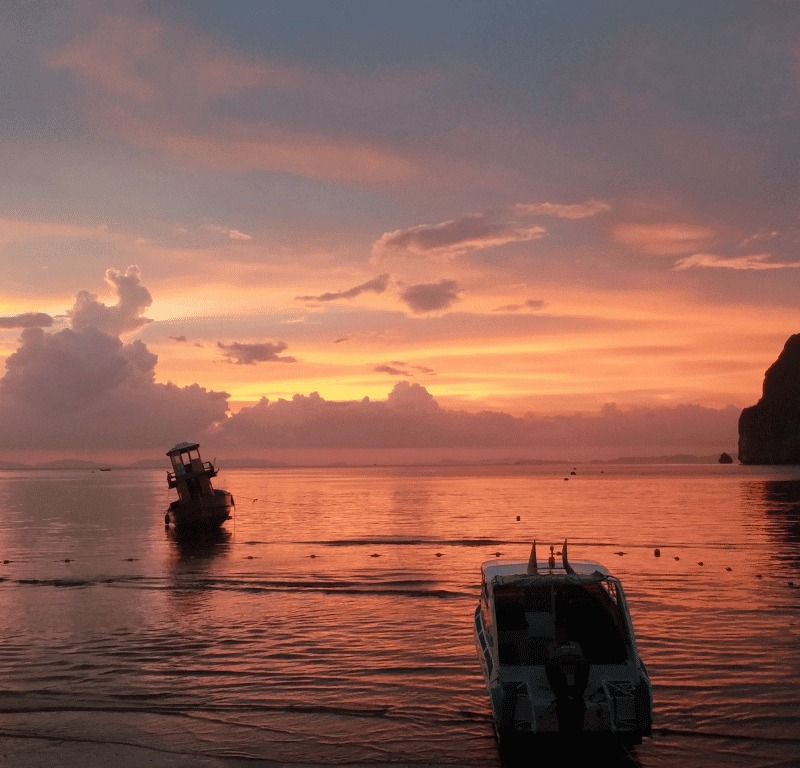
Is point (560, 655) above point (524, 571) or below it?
below

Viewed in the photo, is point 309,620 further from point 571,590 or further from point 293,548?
point 293,548

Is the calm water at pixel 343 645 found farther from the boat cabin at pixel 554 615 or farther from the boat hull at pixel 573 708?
the boat cabin at pixel 554 615

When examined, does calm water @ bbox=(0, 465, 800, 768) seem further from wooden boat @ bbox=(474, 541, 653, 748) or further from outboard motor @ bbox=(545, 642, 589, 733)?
outboard motor @ bbox=(545, 642, 589, 733)

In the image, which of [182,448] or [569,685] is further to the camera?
[182,448]

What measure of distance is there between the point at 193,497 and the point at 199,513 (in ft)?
6.08

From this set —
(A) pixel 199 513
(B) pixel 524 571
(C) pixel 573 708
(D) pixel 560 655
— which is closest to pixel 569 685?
(C) pixel 573 708

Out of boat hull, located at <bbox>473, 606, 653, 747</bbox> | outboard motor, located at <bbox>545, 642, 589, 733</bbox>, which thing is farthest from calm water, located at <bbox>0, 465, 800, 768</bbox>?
outboard motor, located at <bbox>545, 642, 589, 733</bbox>

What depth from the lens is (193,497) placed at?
64375mm

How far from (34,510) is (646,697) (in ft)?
352

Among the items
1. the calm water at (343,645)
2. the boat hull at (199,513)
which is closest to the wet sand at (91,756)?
the calm water at (343,645)

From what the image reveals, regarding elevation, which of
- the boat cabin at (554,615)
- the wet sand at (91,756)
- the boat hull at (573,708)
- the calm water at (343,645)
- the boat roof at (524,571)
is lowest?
the calm water at (343,645)

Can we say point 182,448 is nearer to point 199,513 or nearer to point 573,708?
point 199,513

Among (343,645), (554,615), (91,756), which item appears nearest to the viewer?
(91,756)

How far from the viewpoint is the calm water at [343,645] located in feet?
52.2
